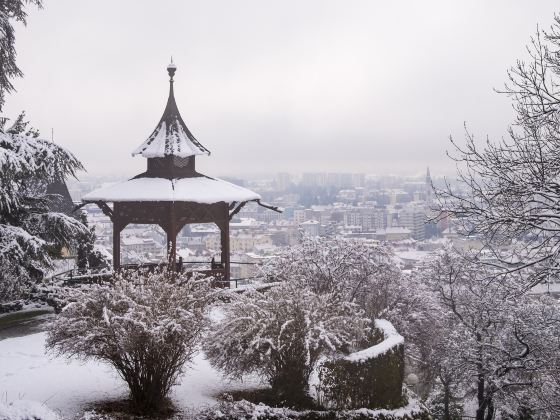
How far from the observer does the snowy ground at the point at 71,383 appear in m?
8.83

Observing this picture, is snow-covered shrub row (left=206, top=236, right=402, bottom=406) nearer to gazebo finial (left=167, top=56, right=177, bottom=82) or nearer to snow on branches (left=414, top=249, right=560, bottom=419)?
snow on branches (left=414, top=249, right=560, bottom=419)

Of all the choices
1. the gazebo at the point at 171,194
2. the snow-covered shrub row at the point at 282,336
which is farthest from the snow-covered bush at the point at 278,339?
the gazebo at the point at 171,194

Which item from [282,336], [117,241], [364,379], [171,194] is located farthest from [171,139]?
[364,379]

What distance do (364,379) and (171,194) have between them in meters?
7.84

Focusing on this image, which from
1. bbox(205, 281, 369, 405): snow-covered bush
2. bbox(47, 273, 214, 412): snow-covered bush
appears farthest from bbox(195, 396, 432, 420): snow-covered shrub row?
bbox(47, 273, 214, 412): snow-covered bush

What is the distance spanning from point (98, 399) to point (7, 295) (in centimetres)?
735

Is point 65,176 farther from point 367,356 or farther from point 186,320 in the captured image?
point 367,356

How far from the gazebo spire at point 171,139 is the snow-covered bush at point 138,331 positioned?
346 inches

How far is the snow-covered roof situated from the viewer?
50.8 feet

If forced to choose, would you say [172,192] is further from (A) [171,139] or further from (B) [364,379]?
(B) [364,379]

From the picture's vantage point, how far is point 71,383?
959 cm

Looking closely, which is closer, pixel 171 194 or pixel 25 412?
pixel 25 412

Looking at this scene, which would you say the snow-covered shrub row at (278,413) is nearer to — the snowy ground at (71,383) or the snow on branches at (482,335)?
the snowy ground at (71,383)

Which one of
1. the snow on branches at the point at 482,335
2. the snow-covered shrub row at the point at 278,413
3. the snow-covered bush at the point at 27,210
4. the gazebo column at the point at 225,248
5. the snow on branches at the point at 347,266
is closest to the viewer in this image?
the snow-covered shrub row at the point at 278,413
